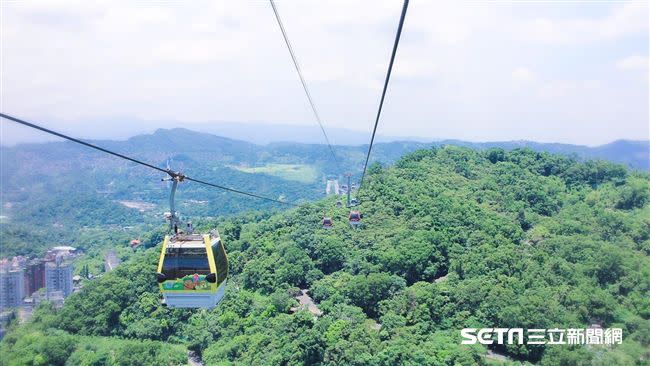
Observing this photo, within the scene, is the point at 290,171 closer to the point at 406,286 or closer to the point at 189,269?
the point at 406,286

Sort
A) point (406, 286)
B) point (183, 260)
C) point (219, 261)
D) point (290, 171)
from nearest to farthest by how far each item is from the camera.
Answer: point (183, 260) < point (219, 261) < point (406, 286) < point (290, 171)

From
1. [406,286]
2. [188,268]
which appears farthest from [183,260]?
[406,286]

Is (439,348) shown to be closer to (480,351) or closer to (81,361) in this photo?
(480,351)

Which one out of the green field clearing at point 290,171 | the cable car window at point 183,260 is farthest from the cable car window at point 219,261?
the green field clearing at point 290,171

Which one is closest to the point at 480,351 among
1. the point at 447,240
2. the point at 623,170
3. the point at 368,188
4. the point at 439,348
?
the point at 439,348

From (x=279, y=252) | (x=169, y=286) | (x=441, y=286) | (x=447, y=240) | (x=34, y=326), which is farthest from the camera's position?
(x=279, y=252)

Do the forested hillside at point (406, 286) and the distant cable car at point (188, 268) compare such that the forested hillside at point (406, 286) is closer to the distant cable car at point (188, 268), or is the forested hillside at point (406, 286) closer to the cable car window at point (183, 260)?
the distant cable car at point (188, 268)

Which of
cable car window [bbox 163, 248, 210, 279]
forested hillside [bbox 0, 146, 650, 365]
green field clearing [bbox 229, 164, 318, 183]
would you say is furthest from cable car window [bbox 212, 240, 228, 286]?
green field clearing [bbox 229, 164, 318, 183]
